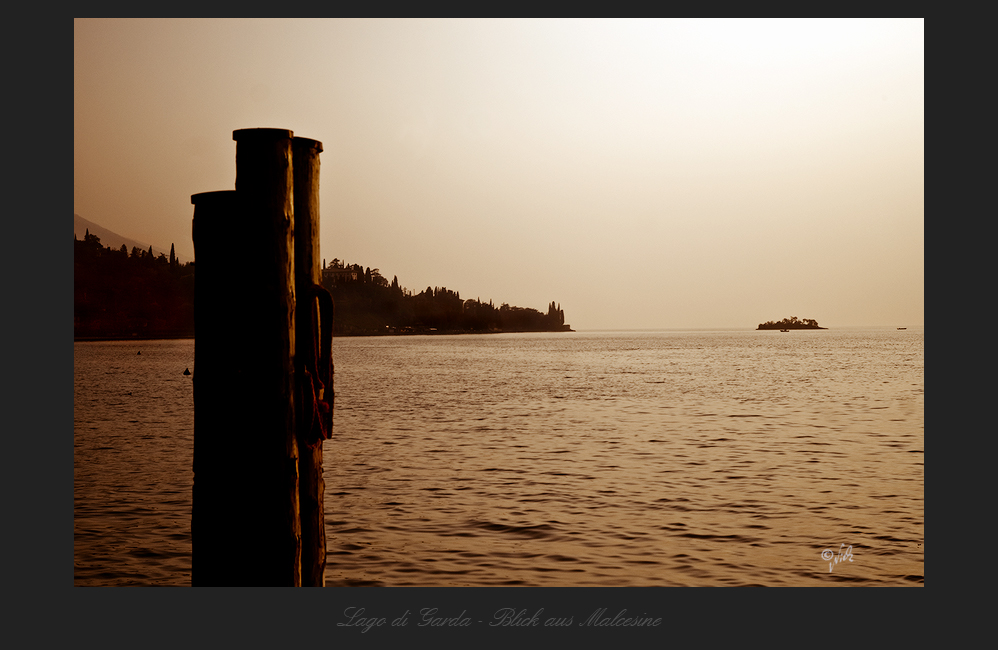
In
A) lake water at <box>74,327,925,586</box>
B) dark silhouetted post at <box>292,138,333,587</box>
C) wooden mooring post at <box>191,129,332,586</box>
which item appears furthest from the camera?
lake water at <box>74,327,925,586</box>

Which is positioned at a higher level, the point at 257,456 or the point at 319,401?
the point at 319,401

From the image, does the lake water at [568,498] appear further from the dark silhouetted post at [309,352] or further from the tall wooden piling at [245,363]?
the tall wooden piling at [245,363]

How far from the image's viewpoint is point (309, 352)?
5227 mm

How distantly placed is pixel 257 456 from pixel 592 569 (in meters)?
6.28

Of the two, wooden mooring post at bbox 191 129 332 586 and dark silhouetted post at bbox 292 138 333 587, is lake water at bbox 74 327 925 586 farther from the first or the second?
wooden mooring post at bbox 191 129 332 586

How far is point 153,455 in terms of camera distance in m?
20.2

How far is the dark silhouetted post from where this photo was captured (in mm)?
5172

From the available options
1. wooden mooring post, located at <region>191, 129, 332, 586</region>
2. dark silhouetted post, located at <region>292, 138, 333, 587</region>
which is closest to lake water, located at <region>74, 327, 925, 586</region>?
dark silhouetted post, located at <region>292, 138, 333, 587</region>

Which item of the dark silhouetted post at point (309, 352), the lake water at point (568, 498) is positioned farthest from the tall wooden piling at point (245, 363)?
the lake water at point (568, 498)

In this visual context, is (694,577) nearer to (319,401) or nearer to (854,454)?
(319,401)

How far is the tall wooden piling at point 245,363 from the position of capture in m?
4.88

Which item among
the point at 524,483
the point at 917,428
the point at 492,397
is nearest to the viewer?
the point at 524,483

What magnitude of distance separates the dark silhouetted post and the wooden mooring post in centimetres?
14
